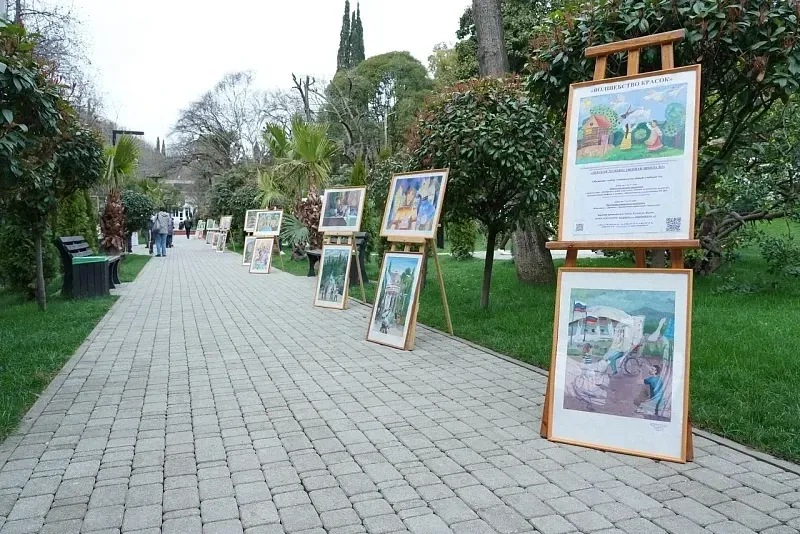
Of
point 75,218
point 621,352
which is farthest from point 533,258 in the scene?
point 75,218

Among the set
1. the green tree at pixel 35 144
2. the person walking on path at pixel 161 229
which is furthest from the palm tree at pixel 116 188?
the green tree at pixel 35 144

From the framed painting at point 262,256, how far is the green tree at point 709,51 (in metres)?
13.0

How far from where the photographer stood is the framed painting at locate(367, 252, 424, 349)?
7.07 meters

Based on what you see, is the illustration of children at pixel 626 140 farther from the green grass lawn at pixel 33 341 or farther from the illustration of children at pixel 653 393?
the green grass lawn at pixel 33 341

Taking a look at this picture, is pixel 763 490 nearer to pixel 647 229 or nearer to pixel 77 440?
pixel 647 229

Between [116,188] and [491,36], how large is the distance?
14029mm

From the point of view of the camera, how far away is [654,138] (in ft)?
12.9

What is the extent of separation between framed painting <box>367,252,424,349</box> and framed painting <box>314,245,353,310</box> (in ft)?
9.20

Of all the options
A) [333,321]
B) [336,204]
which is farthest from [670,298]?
[336,204]

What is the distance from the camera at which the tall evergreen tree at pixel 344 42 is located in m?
56.7

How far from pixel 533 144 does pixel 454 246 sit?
11966 millimetres

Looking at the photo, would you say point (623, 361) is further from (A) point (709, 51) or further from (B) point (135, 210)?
(B) point (135, 210)

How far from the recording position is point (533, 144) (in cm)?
775

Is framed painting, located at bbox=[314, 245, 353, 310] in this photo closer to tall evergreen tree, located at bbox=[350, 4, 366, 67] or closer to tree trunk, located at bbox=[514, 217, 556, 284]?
tree trunk, located at bbox=[514, 217, 556, 284]
